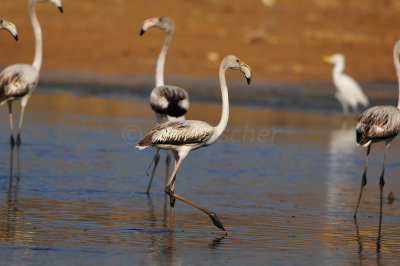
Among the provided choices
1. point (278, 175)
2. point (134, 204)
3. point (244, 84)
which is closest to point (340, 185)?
point (278, 175)

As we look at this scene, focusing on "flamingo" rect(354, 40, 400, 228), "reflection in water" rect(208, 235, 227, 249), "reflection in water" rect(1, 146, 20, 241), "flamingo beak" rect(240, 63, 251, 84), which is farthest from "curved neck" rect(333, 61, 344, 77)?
"reflection in water" rect(208, 235, 227, 249)

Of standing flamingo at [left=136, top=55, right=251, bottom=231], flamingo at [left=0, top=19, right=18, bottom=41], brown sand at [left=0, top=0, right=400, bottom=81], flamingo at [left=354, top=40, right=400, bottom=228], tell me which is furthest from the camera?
brown sand at [left=0, top=0, right=400, bottom=81]

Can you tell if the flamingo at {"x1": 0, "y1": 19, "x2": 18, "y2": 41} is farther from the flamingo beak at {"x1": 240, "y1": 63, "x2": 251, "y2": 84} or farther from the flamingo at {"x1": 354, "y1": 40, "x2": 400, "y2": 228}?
the flamingo at {"x1": 354, "y1": 40, "x2": 400, "y2": 228}

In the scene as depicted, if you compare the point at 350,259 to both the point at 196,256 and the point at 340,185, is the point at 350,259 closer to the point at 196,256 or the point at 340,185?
the point at 196,256

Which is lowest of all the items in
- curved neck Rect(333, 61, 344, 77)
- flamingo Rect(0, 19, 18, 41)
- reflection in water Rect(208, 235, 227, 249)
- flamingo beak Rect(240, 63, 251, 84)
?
reflection in water Rect(208, 235, 227, 249)

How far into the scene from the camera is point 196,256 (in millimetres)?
6320

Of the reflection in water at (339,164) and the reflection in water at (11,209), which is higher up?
the reflection in water at (339,164)

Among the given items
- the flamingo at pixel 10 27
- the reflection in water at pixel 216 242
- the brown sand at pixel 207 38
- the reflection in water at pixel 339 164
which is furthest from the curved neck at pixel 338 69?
the reflection in water at pixel 216 242

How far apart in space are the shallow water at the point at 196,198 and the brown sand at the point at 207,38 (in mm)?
8460

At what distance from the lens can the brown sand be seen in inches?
909

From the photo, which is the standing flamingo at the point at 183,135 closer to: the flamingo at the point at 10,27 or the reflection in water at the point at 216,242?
the reflection in water at the point at 216,242

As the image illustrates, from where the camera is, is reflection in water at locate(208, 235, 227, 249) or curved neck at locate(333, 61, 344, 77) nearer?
reflection in water at locate(208, 235, 227, 249)

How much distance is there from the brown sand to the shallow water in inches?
333

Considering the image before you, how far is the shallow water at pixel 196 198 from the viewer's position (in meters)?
6.45
